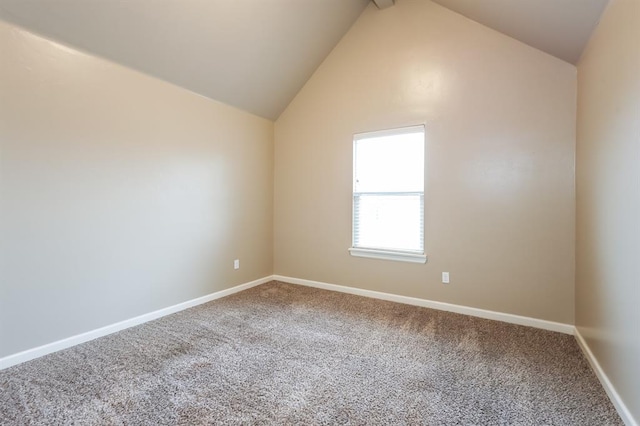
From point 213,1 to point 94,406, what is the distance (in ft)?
10.2

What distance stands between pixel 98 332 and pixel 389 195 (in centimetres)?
318

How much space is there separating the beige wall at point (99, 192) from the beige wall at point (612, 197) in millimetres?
3487

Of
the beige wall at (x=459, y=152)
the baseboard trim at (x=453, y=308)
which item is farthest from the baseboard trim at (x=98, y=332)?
the beige wall at (x=459, y=152)

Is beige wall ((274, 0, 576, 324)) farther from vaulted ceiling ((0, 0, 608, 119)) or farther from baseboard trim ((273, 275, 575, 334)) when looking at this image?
vaulted ceiling ((0, 0, 608, 119))

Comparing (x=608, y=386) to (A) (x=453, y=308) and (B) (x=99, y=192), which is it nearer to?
(A) (x=453, y=308)

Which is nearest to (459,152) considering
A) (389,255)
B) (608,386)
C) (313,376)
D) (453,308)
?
(389,255)

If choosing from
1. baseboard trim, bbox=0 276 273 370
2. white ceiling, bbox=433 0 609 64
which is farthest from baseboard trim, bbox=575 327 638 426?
baseboard trim, bbox=0 276 273 370

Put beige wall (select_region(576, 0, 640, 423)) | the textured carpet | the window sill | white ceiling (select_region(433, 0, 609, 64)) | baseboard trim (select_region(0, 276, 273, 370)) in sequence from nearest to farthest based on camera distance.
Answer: beige wall (select_region(576, 0, 640, 423))
the textured carpet
white ceiling (select_region(433, 0, 609, 64))
baseboard trim (select_region(0, 276, 273, 370))
the window sill

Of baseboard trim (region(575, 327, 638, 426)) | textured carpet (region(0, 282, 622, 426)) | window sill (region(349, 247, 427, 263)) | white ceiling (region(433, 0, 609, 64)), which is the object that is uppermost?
white ceiling (region(433, 0, 609, 64))

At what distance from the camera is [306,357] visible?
7.11 feet

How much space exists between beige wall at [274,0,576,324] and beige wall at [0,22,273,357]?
1330 mm

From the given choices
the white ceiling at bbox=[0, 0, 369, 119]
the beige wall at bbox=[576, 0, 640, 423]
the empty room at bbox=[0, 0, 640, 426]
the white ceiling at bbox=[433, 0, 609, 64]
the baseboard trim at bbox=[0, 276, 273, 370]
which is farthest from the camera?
the white ceiling at bbox=[0, 0, 369, 119]

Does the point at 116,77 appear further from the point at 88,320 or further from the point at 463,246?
→ the point at 463,246

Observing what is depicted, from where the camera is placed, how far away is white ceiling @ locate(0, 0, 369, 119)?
2.16 m
